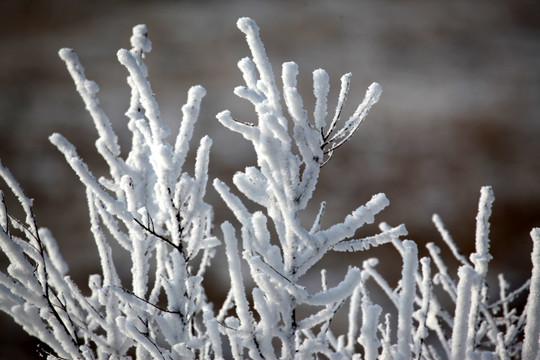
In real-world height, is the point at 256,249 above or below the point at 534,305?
below

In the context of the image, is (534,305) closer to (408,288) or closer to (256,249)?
(408,288)

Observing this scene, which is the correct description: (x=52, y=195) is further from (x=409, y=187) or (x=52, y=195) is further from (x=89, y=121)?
(x=409, y=187)

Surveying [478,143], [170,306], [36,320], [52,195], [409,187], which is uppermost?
[478,143]

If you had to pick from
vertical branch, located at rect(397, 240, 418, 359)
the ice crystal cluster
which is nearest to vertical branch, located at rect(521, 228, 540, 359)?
the ice crystal cluster

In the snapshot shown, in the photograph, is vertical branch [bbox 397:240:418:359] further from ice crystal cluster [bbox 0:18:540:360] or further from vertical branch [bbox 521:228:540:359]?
vertical branch [bbox 521:228:540:359]

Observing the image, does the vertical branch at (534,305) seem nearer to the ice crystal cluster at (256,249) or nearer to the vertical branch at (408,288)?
the ice crystal cluster at (256,249)

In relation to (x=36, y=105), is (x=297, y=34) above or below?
above

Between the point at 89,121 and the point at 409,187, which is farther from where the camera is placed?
the point at 89,121

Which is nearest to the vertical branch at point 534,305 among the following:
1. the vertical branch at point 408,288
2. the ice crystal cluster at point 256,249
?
the ice crystal cluster at point 256,249

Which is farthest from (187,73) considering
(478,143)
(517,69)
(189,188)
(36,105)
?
(189,188)

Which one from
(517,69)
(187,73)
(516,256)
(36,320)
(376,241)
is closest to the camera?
(376,241)

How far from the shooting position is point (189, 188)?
1418 millimetres

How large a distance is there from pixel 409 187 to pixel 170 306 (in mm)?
9583

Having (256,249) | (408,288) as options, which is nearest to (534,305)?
(408,288)
